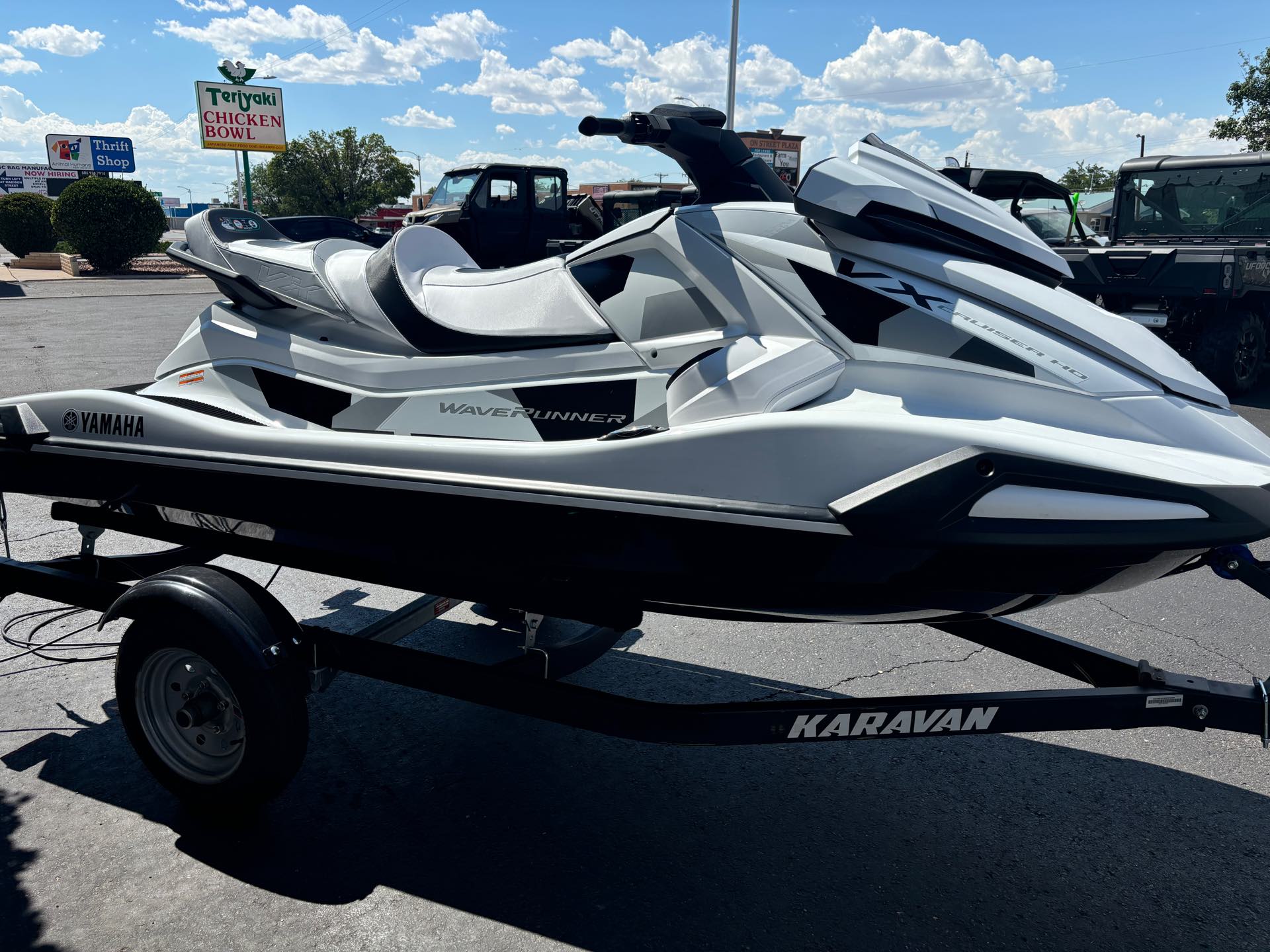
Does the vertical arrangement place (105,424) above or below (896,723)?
above

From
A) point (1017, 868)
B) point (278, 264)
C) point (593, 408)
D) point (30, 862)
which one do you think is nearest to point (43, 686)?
point (30, 862)

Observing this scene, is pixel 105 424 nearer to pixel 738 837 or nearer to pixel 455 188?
pixel 738 837

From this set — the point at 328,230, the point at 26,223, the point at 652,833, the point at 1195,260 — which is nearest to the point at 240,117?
the point at 26,223

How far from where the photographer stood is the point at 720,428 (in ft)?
7.45

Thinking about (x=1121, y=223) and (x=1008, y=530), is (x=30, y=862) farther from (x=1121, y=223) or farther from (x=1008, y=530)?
(x=1121, y=223)

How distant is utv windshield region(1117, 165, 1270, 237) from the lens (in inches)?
446

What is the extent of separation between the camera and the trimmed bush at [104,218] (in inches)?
1117

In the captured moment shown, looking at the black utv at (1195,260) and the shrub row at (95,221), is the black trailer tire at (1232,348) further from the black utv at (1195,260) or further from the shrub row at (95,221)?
the shrub row at (95,221)

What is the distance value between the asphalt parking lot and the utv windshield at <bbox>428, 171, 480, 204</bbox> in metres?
16.4

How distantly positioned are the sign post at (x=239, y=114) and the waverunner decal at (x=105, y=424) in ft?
120

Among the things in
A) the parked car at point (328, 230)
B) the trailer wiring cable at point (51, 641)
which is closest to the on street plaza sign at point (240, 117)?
the parked car at point (328, 230)

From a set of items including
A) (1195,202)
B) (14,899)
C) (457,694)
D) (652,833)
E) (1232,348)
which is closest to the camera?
(14,899)

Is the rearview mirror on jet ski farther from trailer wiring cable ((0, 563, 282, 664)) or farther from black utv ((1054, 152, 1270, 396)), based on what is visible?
black utv ((1054, 152, 1270, 396))

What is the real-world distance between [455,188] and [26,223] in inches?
754
